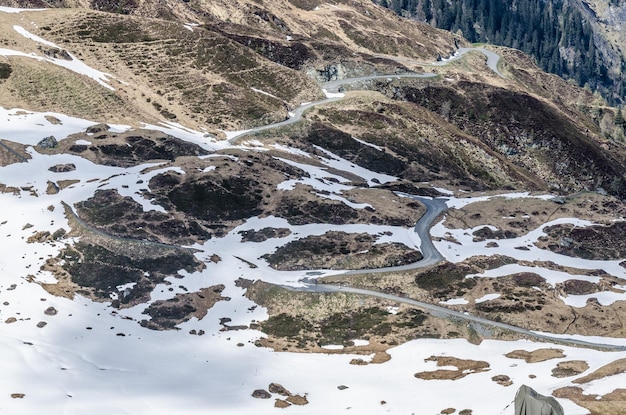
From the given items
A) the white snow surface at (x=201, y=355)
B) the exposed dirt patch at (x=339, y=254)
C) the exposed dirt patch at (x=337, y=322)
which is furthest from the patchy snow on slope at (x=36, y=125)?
the exposed dirt patch at (x=337, y=322)

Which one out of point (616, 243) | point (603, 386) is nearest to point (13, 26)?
point (616, 243)

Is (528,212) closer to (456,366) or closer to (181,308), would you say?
(456,366)

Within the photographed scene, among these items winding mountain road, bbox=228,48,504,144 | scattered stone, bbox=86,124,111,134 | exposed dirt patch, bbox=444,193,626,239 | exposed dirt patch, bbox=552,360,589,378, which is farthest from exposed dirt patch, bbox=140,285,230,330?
winding mountain road, bbox=228,48,504,144

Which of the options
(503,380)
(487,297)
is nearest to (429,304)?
(487,297)

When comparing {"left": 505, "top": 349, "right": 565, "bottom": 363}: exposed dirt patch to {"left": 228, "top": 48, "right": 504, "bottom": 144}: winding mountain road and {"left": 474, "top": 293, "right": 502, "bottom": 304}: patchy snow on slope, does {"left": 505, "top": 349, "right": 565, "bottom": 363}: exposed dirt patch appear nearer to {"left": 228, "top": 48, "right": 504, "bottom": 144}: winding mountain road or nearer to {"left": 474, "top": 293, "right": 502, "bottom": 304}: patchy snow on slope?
{"left": 474, "top": 293, "right": 502, "bottom": 304}: patchy snow on slope

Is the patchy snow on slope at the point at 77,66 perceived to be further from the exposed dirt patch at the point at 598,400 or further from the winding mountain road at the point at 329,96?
the exposed dirt patch at the point at 598,400

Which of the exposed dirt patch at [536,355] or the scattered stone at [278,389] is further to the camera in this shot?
the exposed dirt patch at [536,355]
